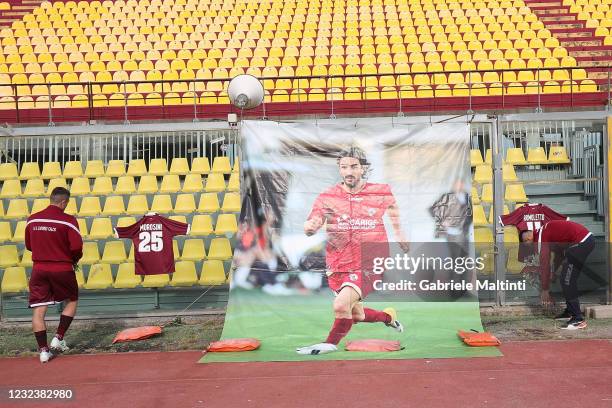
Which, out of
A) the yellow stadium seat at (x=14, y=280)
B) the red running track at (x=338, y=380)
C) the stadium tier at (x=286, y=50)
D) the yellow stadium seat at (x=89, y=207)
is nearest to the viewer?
the red running track at (x=338, y=380)

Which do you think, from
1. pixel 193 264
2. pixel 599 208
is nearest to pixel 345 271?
pixel 193 264

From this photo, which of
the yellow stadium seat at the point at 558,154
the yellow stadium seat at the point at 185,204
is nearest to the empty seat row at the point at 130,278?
the yellow stadium seat at the point at 185,204

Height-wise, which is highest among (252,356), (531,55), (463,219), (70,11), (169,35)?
(70,11)

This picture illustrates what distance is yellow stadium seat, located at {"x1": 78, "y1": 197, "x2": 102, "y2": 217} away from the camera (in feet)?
28.0

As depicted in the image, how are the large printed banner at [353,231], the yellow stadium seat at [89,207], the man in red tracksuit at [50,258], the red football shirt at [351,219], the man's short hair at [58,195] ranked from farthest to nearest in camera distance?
the yellow stadium seat at [89,207], the red football shirt at [351,219], the large printed banner at [353,231], the man's short hair at [58,195], the man in red tracksuit at [50,258]

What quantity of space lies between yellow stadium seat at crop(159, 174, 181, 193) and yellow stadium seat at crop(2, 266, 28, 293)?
2113 millimetres

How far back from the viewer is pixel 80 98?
46.3ft

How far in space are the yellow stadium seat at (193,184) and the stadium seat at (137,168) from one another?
583 millimetres

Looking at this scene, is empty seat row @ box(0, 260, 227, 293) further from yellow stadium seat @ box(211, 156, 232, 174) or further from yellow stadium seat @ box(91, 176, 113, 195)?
yellow stadium seat @ box(211, 156, 232, 174)

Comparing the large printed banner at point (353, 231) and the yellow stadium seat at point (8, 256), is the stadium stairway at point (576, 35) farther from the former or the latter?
the yellow stadium seat at point (8, 256)

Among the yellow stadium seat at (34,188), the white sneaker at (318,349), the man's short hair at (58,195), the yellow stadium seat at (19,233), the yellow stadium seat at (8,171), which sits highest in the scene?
the yellow stadium seat at (8,171)

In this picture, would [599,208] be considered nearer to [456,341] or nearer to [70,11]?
[456,341]

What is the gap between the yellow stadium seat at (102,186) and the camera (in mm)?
8469

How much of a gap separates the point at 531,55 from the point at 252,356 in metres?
12.7
